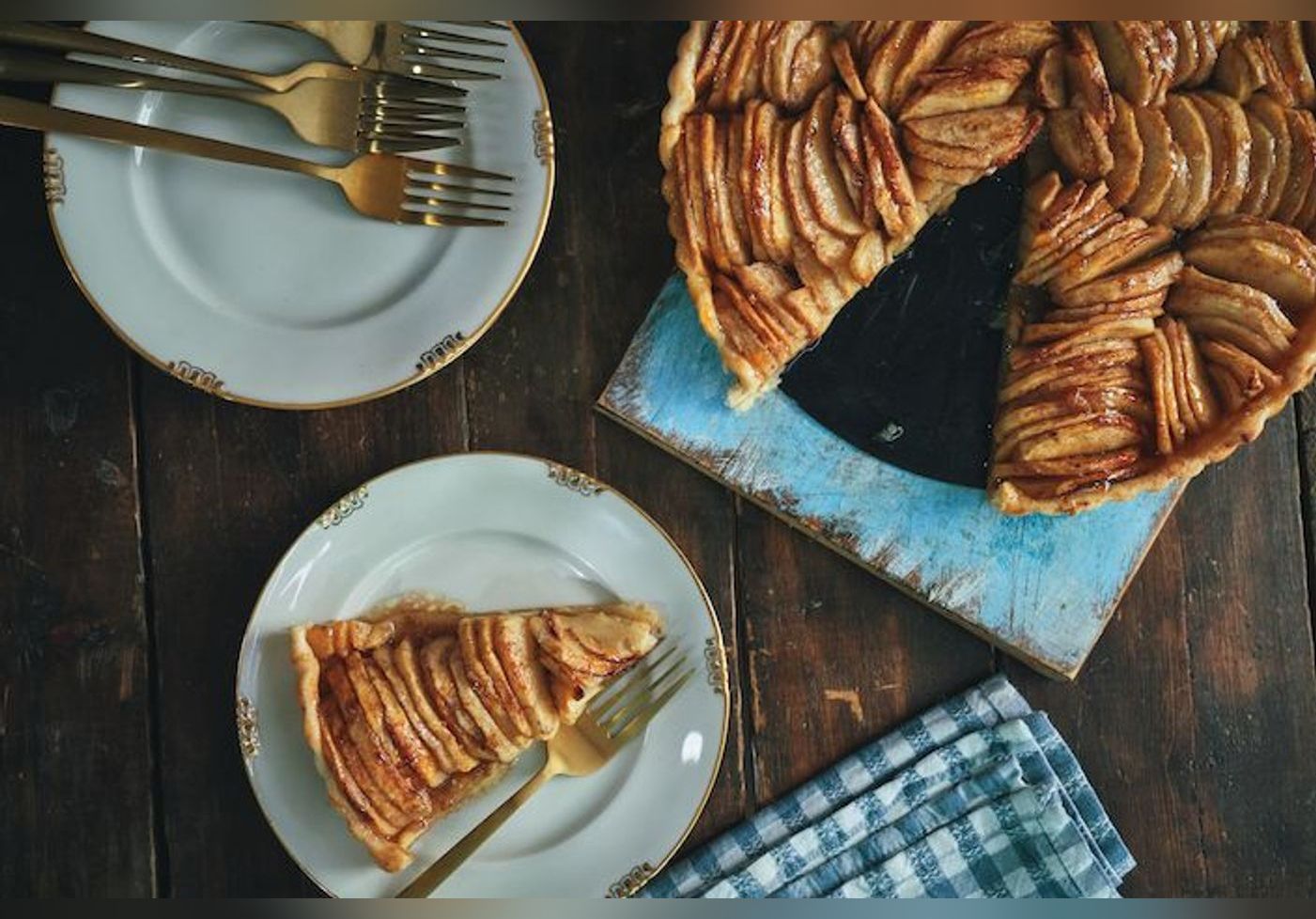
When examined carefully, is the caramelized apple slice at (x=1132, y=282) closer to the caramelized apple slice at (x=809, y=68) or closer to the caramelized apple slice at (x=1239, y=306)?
the caramelized apple slice at (x=1239, y=306)

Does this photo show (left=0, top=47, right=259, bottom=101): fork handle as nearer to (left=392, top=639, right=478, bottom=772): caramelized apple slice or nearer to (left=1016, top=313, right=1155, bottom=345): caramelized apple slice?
(left=392, top=639, right=478, bottom=772): caramelized apple slice

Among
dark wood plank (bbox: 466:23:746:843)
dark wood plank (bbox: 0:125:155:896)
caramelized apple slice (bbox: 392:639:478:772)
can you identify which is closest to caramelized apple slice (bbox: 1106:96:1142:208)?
dark wood plank (bbox: 466:23:746:843)

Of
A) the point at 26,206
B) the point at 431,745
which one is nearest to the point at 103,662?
the point at 431,745

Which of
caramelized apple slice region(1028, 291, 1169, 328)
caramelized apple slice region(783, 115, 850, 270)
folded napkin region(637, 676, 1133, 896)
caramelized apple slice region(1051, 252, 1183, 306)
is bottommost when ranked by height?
folded napkin region(637, 676, 1133, 896)

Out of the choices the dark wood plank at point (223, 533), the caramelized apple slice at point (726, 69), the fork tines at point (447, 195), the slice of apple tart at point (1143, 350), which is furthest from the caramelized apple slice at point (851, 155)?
the dark wood plank at point (223, 533)

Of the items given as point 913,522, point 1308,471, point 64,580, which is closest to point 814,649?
point 913,522

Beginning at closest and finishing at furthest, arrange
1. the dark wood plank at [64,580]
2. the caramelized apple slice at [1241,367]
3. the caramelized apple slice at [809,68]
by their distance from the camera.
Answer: the caramelized apple slice at [1241,367] < the caramelized apple slice at [809,68] < the dark wood plank at [64,580]

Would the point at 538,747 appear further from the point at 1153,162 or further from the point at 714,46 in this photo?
the point at 1153,162
